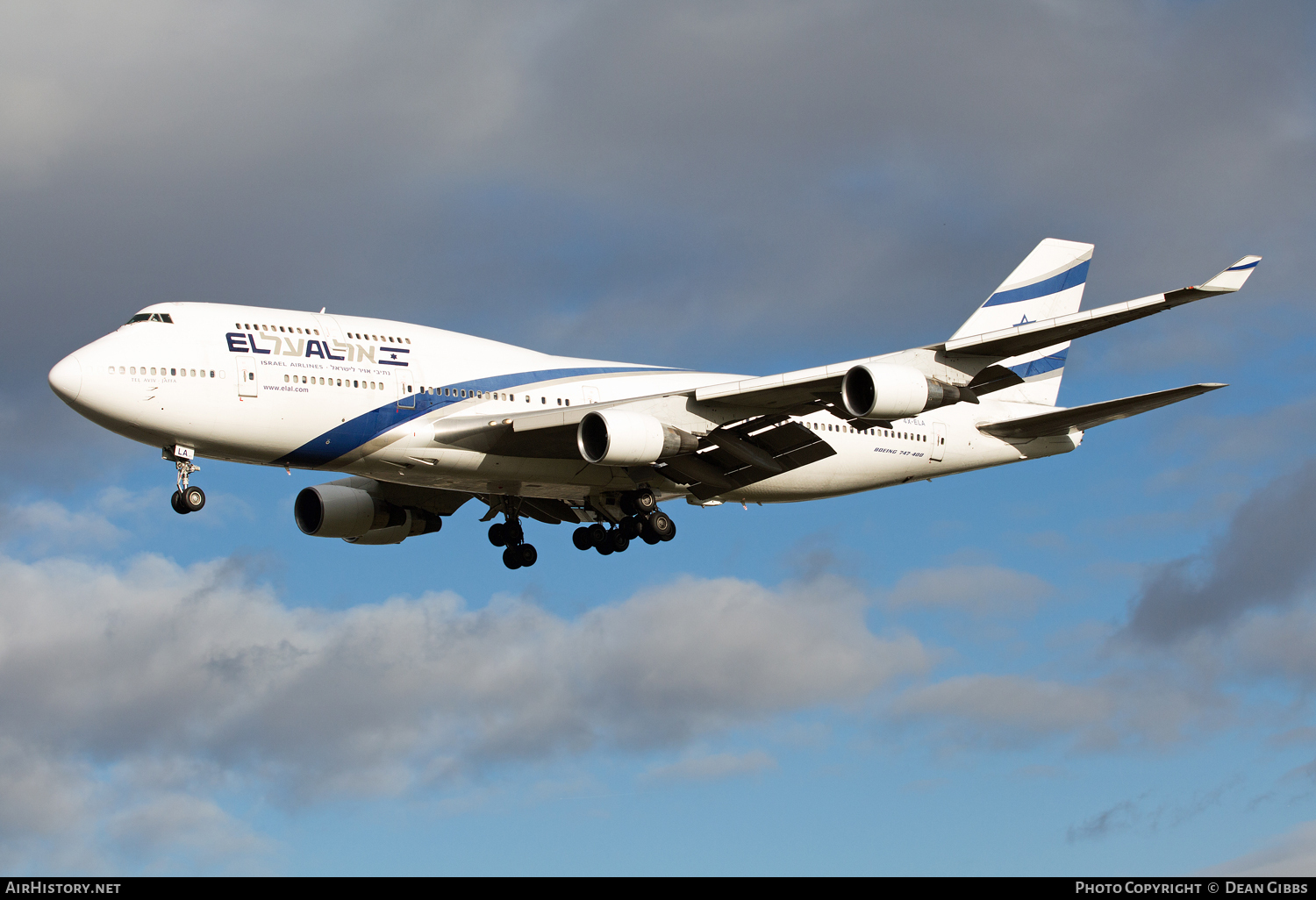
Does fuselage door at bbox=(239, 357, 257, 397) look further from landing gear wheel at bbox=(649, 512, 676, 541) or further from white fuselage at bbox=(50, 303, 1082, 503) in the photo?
landing gear wheel at bbox=(649, 512, 676, 541)

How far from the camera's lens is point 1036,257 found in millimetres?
47438

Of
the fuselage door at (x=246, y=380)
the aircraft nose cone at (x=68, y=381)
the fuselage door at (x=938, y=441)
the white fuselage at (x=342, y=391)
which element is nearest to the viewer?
the aircraft nose cone at (x=68, y=381)

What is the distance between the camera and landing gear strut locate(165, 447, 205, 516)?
32969 millimetres

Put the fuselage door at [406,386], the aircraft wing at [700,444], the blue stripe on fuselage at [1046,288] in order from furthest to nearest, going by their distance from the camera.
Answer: the blue stripe on fuselage at [1046,288]
the aircraft wing at [700,444]
the fuselage door at [406,386]

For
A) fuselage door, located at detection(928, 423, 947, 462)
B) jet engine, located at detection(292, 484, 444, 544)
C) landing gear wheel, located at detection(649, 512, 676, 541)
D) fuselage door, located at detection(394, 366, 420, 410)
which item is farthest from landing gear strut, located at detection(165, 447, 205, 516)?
fuselage door, located at detection(928, 423, 947, 462)

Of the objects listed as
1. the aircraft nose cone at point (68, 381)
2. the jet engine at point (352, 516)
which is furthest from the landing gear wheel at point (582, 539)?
the aircraft nose cone at point (68, 381)

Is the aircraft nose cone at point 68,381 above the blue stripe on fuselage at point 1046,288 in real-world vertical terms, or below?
below

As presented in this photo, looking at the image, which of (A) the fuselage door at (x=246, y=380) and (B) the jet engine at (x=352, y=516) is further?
(B) the jet engine at (x=352, y=516)

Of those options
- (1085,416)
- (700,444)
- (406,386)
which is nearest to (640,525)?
(700,444)

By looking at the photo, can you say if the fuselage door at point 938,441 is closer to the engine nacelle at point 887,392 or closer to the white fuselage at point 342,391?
the white fuselage at point 342,391

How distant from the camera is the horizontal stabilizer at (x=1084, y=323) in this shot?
2928cm

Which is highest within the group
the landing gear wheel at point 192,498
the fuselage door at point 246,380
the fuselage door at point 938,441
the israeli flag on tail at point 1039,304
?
the israeli flag on tail at point 1039,304

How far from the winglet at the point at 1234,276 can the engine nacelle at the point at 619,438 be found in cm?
1284

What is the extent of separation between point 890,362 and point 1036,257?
14891 mm
